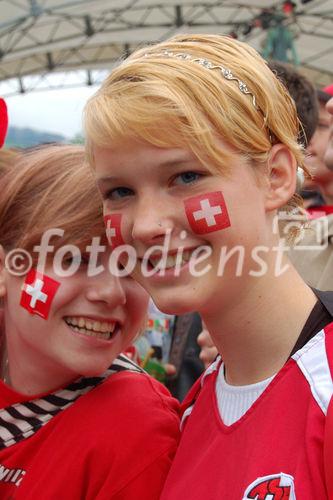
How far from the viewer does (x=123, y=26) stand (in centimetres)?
1202

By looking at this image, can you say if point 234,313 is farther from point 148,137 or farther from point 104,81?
point 104,81

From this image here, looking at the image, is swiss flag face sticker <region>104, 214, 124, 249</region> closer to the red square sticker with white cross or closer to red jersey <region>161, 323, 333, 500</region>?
the red square sticker with white cross

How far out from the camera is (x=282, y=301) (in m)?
1.26

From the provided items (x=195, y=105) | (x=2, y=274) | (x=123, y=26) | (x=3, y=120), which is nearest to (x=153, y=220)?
(x=195, y=105)

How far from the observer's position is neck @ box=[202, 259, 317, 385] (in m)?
1.25

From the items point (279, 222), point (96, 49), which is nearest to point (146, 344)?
point (279, 222)

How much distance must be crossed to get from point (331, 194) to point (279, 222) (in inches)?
63.0

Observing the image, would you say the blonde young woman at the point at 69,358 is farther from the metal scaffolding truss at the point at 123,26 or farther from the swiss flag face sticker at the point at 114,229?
the metal scaffolding truss at the point at 123,26

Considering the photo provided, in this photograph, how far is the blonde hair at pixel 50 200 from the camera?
1647 millimetres

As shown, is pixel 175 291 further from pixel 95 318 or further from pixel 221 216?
pixel 95 318

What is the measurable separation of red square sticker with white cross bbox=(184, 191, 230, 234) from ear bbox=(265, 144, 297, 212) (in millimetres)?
105

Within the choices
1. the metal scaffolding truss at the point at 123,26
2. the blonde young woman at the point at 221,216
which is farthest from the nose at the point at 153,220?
the metal scaffolding truss at the point at 123,26

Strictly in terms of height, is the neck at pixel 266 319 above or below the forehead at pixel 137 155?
below

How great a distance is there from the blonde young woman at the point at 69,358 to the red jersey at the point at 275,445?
0.20m
